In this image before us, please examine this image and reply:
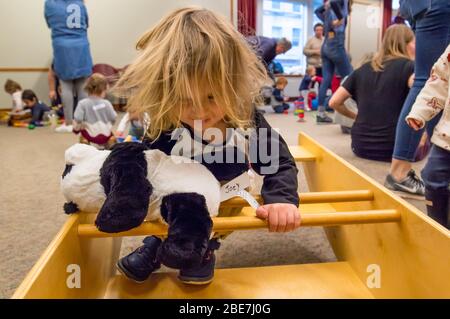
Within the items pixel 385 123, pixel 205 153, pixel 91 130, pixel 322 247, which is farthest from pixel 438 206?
pixel 91 130

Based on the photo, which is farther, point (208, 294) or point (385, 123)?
point (385, 123)

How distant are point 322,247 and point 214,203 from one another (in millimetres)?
579

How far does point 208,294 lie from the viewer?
34.2 inches

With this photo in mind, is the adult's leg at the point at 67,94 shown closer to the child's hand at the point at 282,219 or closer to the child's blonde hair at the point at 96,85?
the child's blonde hair at the point at 96,85

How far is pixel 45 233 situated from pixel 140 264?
0.54m

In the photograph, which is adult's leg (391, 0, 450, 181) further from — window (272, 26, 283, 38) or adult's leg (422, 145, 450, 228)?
window (272, 26, 283, 38)

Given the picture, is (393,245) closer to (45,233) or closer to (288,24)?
(45,233)

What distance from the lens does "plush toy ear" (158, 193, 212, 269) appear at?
646 millimetres

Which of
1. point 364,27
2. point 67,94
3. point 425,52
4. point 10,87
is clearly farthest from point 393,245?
point 364,27

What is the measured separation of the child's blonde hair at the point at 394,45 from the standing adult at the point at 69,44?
83.1 inches

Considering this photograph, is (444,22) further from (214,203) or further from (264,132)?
(214,203)

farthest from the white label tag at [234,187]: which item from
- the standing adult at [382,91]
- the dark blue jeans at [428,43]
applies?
the standing adult at [382,91]

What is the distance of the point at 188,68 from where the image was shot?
0.69 meters

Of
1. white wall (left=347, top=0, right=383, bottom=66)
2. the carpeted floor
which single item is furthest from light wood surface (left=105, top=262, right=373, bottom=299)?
white wall (left=347, top=0, right=383, bottom=66)
